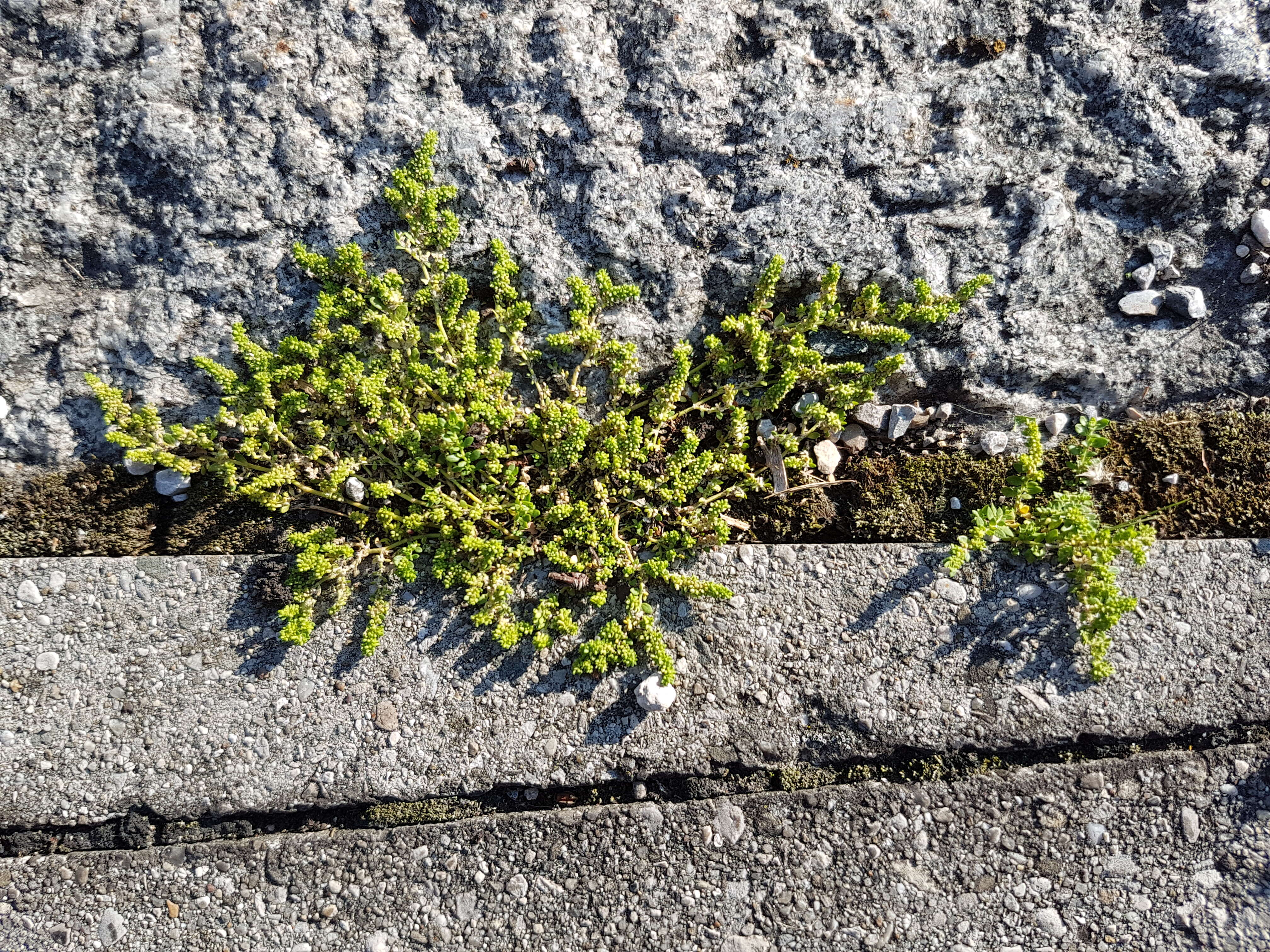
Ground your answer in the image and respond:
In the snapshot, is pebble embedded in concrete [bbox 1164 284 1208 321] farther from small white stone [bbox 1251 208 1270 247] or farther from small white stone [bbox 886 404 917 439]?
small white stone [bbox 886 404 917 439]

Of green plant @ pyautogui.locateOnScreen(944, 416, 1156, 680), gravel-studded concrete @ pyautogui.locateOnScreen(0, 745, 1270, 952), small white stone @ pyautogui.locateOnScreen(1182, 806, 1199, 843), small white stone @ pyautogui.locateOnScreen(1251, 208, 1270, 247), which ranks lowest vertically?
gravel-studded concrete @ pyautogui.locateOnScreen(0, 745, 1270, 952)

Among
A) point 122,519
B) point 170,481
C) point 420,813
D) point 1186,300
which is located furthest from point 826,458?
point 122,519

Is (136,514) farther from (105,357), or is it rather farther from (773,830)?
(773,830)

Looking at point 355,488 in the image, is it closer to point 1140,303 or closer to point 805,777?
point 805,777

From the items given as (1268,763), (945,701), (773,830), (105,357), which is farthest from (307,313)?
(1268,763)

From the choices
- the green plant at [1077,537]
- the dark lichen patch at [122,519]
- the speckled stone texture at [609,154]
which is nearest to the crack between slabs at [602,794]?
the green plant at [1077,537]

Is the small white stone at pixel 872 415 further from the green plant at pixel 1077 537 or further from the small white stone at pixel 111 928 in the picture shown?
the small white stone at pixel 111 928

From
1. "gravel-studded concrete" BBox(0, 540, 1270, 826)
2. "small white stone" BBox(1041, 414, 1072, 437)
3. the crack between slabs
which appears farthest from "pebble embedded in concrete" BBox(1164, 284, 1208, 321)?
the crack between slabs
